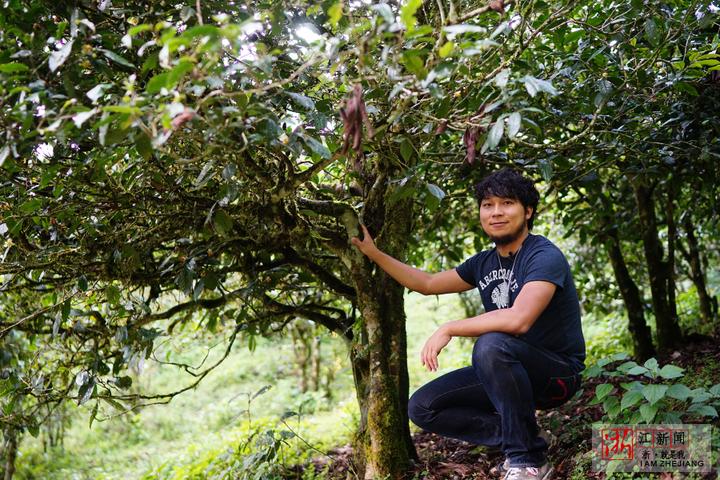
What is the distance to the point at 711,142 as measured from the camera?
3.06 meters

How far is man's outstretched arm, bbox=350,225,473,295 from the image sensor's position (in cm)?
288

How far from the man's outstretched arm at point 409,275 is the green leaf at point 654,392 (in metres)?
0.90

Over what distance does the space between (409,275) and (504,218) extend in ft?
1.74

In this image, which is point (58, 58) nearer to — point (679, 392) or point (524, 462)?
point (524, 462)

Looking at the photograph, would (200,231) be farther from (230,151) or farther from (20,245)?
(230,151)

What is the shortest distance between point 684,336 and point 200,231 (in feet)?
11.9

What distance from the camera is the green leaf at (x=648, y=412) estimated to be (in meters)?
2.44

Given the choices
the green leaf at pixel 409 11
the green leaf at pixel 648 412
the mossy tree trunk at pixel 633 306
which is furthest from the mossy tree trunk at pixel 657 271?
the green leaf at pixel 409 11

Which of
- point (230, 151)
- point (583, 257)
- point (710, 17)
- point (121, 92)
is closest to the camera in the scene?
point (230, 151)

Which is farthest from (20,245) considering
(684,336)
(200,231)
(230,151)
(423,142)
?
(684,336)

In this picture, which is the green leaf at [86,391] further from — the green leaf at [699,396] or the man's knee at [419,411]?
the green leaf at [699,396]

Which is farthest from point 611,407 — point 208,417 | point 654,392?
point 208,417

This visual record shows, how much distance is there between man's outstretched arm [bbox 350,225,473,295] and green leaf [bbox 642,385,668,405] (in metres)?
0.90

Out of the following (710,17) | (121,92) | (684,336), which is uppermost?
(710,17)
